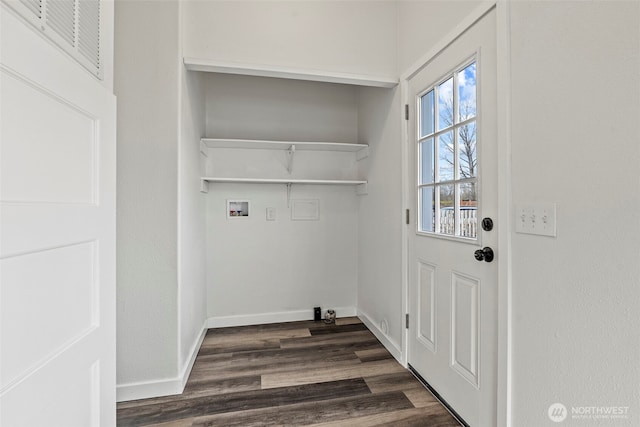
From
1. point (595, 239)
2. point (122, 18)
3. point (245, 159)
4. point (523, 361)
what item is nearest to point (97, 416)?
point (523, 361)

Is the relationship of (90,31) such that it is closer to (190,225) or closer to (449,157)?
(190,225)

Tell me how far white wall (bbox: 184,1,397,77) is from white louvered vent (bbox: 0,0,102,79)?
1051 mm

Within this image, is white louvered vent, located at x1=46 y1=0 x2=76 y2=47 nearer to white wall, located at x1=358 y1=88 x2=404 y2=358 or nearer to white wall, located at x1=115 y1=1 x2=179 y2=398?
white wall, located at x1=115 y1=1 x2=179 y2=398

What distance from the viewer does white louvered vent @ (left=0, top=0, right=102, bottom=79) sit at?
0.72 m

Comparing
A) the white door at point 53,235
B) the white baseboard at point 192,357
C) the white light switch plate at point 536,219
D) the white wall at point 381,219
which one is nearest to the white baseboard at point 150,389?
the white baseboard at point 192,357

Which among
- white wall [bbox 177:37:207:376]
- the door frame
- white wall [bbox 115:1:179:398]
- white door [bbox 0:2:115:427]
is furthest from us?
white wall [bbox 177:37:207:376]

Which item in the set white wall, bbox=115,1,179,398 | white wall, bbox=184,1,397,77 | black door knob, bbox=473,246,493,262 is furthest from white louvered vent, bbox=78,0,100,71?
black door knob, bbox=473,246,493,262

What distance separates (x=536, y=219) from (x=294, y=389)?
1689 mm

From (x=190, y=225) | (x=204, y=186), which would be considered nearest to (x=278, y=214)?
(x=204, y=186)

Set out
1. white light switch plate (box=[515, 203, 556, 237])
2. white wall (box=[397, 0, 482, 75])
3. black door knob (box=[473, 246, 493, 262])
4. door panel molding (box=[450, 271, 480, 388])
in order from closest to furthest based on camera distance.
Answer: white light switch plate (box=[515, 203, 556, 237]), black door knob (box=[473, 246, 493, 262]), door panel molding (box=[450, 271, 480, 388]), white wall (box=[397, 0, 482, 75])

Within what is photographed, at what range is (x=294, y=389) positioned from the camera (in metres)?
1.89

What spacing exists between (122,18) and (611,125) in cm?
244

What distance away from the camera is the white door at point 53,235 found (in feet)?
2.14

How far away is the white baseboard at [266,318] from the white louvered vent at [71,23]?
94.9 inches
